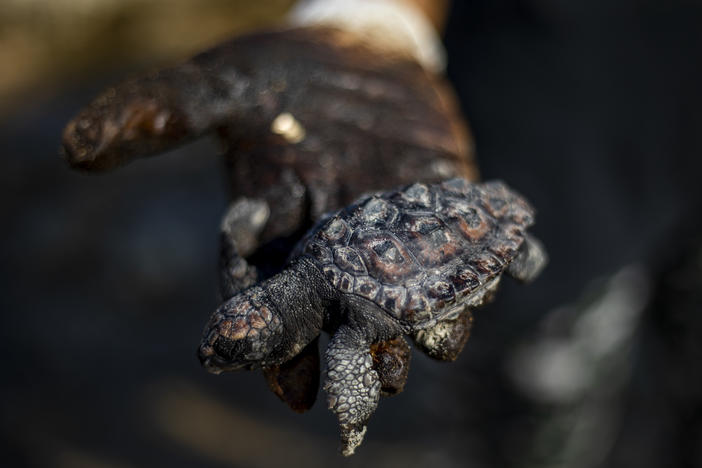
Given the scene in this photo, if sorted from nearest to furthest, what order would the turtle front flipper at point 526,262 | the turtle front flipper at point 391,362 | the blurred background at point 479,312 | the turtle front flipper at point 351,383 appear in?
1. the turtle front flipper at point 351,383
2. the turtle front flipper at point 391,362
3. the turtle front flipper at point 526,262
4. the blurred background at point 479,312

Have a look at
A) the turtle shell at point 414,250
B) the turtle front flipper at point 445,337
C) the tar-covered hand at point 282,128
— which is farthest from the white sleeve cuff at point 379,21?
the turtle front flipper at point 445,337

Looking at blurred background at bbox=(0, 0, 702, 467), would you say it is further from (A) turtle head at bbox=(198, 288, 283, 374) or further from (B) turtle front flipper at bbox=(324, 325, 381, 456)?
(A) turtle head at bbox=(198, 288, 283, 374)

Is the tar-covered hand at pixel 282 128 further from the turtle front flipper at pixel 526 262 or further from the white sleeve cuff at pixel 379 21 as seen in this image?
the turtle front flipper at pixel 526 262

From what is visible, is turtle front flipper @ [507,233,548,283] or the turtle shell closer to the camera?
the turtle shell

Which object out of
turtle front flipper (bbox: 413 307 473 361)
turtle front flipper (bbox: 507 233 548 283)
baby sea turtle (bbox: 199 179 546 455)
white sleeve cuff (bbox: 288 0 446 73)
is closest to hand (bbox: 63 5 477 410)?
white sleeve cuff (bbox: 288 0 446 73)

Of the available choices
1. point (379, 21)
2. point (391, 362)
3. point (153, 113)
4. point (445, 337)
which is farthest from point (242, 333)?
point (379, 21)

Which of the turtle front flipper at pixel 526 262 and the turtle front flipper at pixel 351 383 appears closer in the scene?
the turtle front flipper at pixel 351 383
